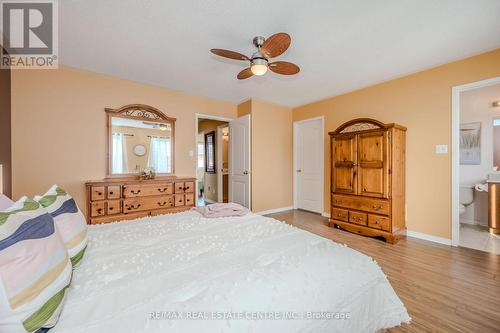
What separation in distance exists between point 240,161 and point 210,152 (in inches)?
70.7

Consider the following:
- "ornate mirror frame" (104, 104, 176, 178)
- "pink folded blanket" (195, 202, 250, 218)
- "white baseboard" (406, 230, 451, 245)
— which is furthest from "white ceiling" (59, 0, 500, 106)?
"white baseboard" (406, 230, 451, 245)

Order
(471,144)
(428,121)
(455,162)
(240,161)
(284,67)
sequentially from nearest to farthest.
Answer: (284,67)
(455,162)
(428,121)
(471,144)
(240,161)

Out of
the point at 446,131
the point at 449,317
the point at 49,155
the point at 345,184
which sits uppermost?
the point at 446,131

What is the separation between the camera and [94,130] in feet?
10.4

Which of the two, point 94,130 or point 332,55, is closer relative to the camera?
point 332,55

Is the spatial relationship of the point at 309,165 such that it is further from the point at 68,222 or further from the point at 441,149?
the point at 68,222

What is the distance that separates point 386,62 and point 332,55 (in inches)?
33.1

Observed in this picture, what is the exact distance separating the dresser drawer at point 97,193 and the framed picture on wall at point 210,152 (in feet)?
10.2

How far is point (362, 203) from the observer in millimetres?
3213

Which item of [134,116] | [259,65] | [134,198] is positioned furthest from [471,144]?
[134,116]

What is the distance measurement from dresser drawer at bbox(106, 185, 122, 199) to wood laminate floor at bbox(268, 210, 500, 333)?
10.9 ft

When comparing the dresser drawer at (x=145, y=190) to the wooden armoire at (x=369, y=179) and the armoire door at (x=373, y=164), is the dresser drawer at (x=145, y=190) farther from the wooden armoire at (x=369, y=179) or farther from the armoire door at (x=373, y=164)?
the armoire door at (x=373, y=164)

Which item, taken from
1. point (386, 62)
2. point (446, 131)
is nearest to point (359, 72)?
point (386, 62)

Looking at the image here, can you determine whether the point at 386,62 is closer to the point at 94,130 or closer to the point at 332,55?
the point at 332,55
